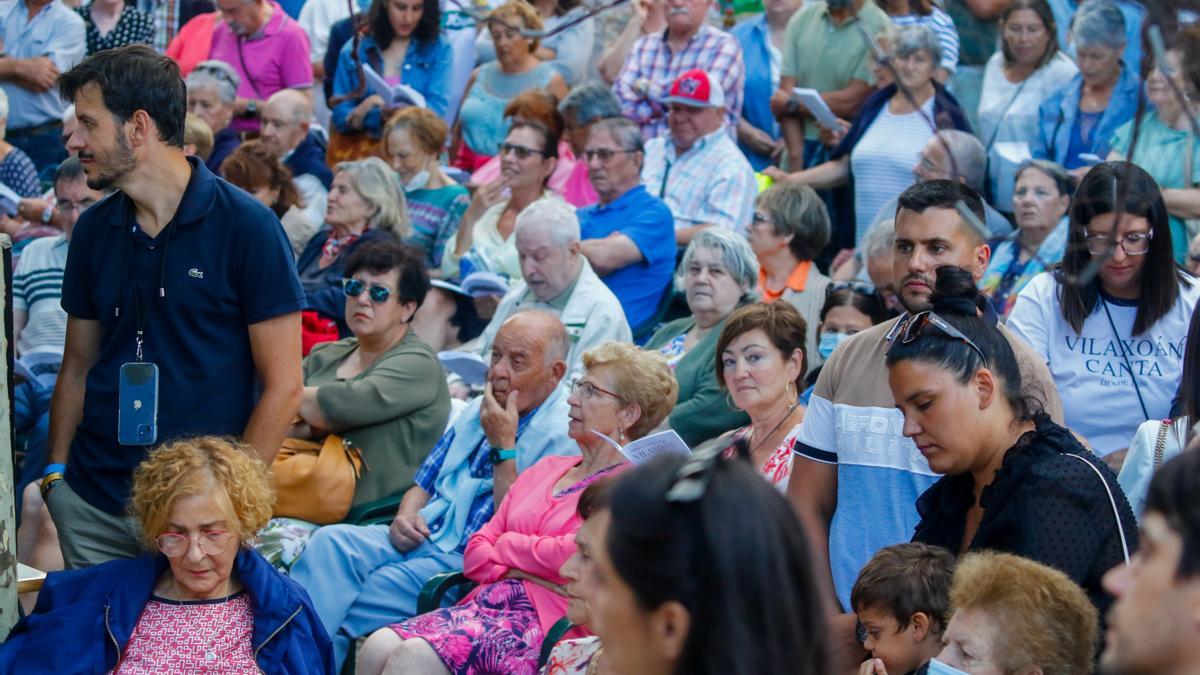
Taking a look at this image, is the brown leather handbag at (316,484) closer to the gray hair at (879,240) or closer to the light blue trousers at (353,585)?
the light blue trousers at (353,585)

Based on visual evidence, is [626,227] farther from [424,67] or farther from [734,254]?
[424,67]

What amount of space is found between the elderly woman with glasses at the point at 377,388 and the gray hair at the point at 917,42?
2.01 meters

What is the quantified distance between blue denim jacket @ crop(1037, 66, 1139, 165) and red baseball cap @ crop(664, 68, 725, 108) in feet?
5.04

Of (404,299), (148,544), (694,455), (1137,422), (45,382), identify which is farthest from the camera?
(45,382)

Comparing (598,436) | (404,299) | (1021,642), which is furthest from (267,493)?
(1021,642)

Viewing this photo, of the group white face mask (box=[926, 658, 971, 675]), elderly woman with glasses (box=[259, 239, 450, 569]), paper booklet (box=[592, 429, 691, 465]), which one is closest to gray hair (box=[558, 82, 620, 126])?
elderly woman with glasses (box=[259, 239, 450, 569])

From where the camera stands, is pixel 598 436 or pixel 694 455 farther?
pixel 598 436

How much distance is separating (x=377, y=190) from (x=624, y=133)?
1.14 meters

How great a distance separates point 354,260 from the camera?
226 inches

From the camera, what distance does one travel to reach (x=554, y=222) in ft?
20.0

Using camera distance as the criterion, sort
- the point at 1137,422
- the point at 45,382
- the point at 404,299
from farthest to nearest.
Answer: the point at 45,382, the point at 404,299, the point at 1137,422

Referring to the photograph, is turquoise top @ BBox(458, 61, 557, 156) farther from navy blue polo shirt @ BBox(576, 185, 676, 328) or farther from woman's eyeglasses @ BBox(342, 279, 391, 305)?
woman's eyeglasses @ BBox(342, 279, 391, 305)

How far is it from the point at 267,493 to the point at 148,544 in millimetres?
328

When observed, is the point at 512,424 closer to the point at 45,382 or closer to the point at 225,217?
the point at 225,217
